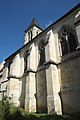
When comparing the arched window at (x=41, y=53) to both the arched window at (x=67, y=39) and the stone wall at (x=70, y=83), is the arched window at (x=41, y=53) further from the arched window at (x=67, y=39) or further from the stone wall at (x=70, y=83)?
the stone wall at (x=70, y=83)

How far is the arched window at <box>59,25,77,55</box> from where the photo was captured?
11445 mm

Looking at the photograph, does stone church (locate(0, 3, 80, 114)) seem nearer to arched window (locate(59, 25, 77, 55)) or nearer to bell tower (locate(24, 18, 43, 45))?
arched window (locate(59, 25, 77, 55))

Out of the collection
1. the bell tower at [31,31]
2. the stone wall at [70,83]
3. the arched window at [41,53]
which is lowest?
the stone wall at [70,83]

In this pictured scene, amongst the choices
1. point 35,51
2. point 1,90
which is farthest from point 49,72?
point 1,90

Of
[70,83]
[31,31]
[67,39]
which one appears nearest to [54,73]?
[70,83]

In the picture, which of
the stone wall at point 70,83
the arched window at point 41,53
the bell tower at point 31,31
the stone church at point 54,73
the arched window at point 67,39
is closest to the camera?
the stone wall at point 70,83

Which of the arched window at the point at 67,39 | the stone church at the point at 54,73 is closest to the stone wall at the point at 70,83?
the stone church at the point at 54,73

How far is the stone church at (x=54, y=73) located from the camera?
10.0 m

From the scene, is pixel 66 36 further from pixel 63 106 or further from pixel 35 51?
pixel 63 106

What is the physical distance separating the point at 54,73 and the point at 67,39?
373 centimetres

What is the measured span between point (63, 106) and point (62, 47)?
571 centimetres

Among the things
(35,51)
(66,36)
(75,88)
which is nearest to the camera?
(75,88)

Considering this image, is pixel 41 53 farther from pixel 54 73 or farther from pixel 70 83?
pixel 70 83

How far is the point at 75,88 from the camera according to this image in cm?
973
